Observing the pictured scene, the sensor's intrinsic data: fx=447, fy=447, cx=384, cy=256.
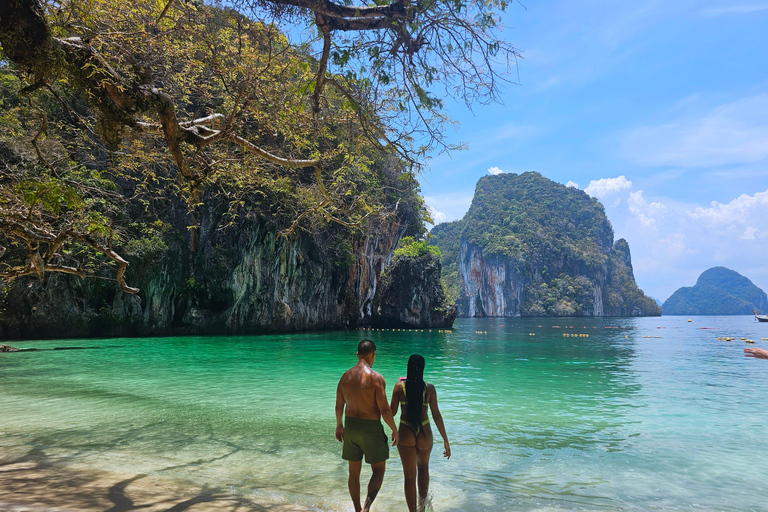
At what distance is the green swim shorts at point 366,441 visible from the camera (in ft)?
11.3

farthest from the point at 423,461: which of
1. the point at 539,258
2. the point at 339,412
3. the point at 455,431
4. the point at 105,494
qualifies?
the point at 539,258

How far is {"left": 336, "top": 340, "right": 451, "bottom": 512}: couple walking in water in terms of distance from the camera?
344 centimetres

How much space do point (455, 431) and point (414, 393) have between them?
3.66 m

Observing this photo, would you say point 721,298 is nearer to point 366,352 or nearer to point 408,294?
point 408,294

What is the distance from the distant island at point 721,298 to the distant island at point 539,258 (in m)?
61.9

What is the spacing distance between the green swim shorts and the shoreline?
0.83 m

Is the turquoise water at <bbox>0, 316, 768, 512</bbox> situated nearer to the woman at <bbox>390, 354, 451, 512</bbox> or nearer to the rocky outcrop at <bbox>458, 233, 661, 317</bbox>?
the woman at <bbox>390, 354, 451, 512</bbox>

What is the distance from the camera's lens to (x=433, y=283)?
40062 mm

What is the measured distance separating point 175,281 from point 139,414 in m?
18.8

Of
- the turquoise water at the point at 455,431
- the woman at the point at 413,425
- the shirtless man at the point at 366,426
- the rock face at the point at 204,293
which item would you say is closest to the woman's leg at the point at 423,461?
the woman at the point at 413,425

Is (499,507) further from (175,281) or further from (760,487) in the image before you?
(175,281)

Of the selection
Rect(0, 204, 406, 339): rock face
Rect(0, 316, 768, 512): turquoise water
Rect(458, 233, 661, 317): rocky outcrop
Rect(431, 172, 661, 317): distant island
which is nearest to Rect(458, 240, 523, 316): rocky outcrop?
Rect(458, 233, 661, 317): rocky outcrop

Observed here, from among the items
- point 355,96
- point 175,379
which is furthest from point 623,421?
point 175,379

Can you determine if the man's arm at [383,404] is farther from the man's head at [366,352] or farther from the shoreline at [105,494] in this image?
the shoreline at [105,494]
